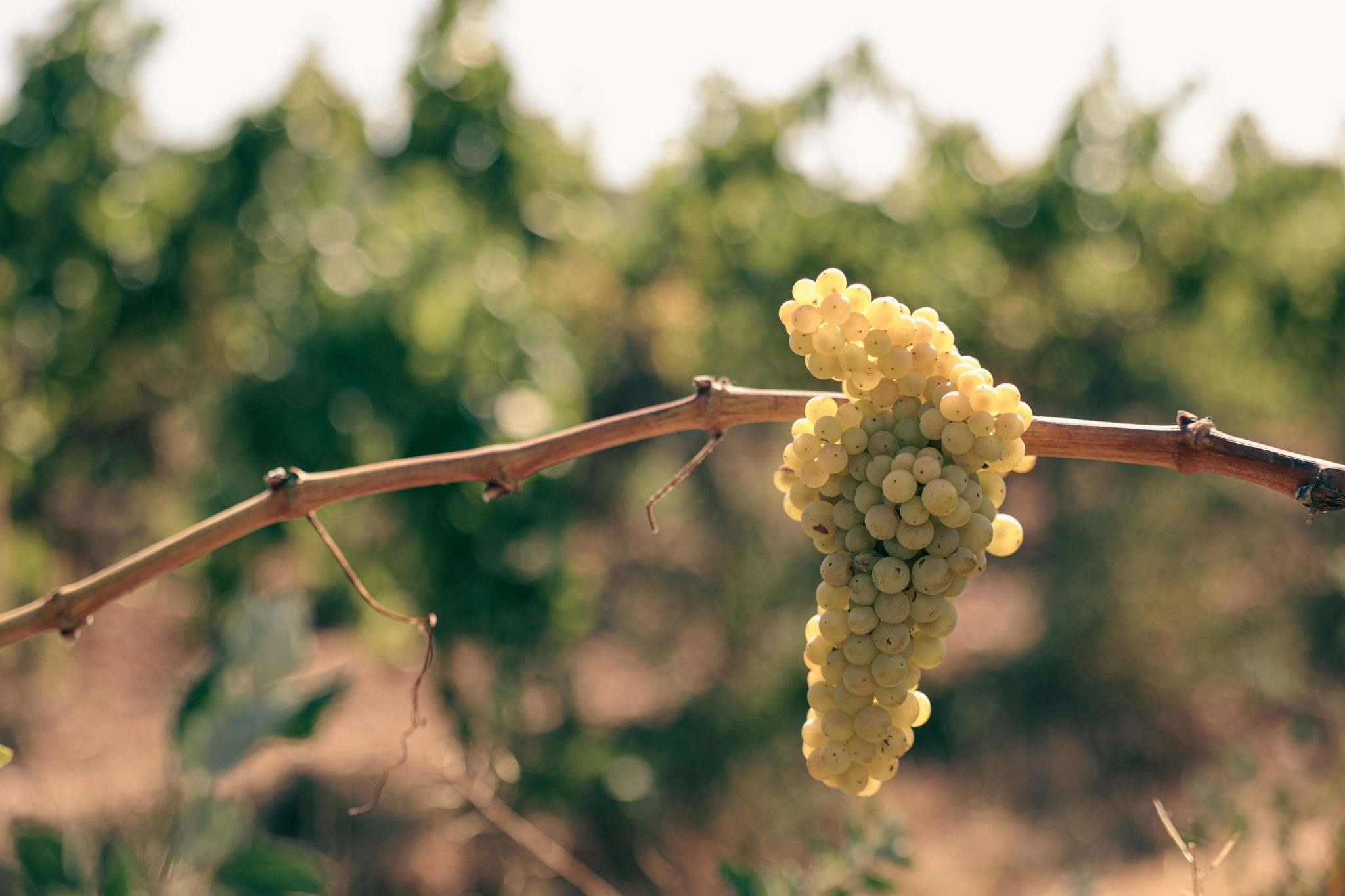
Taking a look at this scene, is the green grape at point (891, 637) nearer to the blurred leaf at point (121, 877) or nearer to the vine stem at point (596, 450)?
the vine stem at point (596, 450)

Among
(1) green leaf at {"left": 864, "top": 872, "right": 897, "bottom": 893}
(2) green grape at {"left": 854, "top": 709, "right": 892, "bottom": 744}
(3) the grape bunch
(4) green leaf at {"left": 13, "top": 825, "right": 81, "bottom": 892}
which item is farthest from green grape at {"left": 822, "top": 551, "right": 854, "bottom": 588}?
(4) green leaf at {"left": 13, "top": 825, "right": 81, "bottom": 892}

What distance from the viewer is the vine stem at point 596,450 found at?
2.45 feet

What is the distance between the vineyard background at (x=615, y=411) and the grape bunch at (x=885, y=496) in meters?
2.38

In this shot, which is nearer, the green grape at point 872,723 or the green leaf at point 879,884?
the green grape at point 872,723

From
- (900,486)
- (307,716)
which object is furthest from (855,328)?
(307,716)

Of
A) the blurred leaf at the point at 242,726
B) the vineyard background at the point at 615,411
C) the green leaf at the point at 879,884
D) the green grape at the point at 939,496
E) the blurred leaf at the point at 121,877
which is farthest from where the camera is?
the vineyard background at the point at 615,411

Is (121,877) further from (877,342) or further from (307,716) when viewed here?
(877,342)

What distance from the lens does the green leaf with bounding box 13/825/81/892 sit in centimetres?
96

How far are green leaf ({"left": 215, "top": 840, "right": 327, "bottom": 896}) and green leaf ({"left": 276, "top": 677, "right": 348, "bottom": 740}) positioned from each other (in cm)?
15

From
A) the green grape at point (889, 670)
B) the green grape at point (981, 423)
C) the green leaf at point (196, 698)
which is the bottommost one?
the green leaf at point (196, 698)

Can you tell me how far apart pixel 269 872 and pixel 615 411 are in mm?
3746

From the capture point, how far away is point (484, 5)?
14.6 ft

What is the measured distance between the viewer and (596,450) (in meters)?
0.87

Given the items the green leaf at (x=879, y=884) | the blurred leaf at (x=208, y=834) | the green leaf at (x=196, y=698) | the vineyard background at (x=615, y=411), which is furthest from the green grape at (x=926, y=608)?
the vineyard background at (x=615, y=411)
